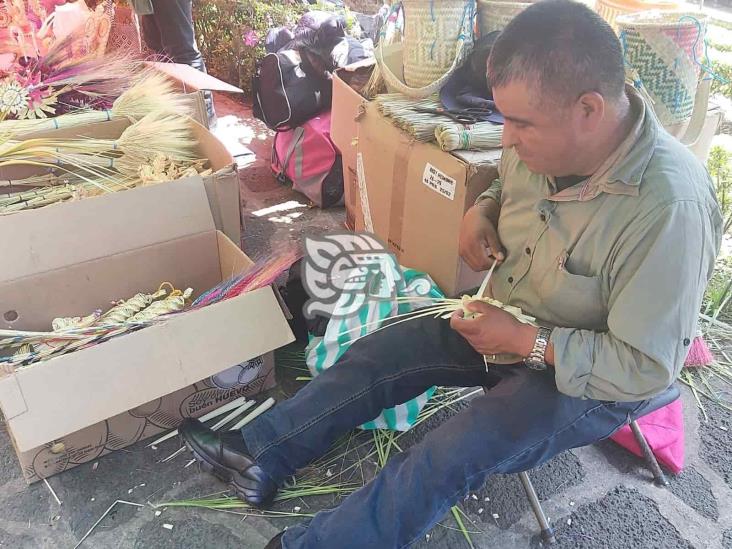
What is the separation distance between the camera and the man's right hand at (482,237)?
156 centimetres

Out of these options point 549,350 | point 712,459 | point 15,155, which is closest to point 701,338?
point 712,459

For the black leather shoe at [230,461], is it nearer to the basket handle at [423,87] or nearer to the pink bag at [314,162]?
the basket handle at [423,87]

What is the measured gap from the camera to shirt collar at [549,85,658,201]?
1156 millimetres

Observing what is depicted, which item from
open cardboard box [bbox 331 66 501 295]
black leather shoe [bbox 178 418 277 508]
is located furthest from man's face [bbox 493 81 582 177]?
black leather shoe [bbox 178 418 277 508]

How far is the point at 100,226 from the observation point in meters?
1.97

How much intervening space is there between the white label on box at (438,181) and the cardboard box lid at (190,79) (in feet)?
3.81

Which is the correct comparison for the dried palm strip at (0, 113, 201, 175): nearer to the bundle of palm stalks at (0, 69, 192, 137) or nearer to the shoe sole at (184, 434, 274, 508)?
the bundle of palm stalks at (0, 69, 192, 137)

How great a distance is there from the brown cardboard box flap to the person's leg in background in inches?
92.2

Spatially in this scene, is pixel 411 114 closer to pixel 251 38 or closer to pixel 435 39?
pixel 435 39

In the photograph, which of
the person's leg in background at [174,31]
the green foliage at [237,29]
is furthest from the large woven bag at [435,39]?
the green foliage at [237,29]

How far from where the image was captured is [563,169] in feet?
4.04

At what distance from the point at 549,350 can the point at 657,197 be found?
1.23ft

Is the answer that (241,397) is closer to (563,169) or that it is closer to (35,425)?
(35,425)

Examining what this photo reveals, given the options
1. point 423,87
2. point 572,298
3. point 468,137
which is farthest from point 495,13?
point 572,298
